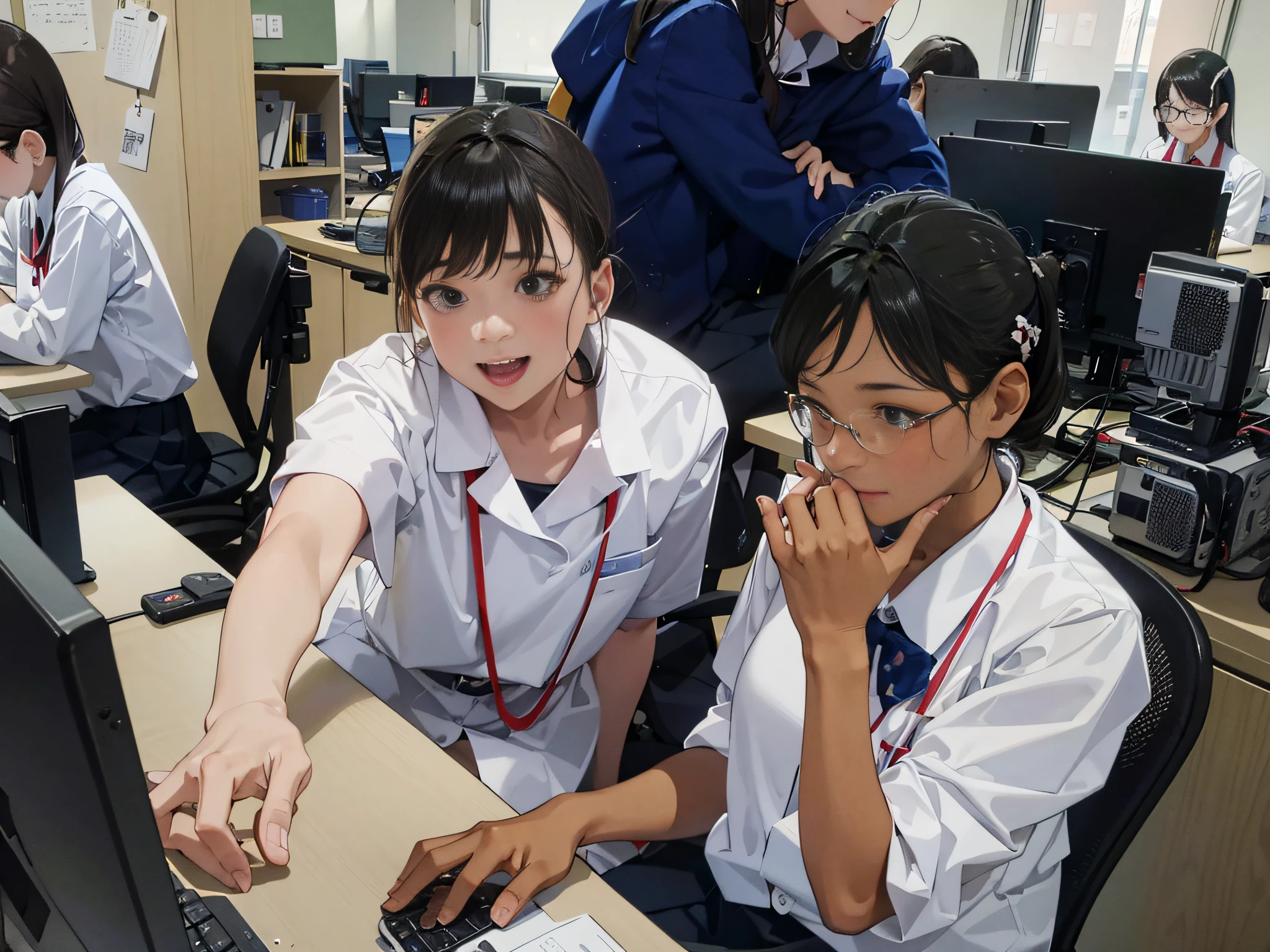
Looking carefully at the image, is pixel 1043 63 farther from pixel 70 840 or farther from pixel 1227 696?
pixel 70 840

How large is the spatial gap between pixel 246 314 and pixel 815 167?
1325 millimetres

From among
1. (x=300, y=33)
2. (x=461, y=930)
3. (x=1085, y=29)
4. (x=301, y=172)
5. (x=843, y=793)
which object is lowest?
(x=461, y=930)

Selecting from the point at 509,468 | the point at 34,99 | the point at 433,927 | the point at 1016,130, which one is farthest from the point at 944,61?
the point at 433,927

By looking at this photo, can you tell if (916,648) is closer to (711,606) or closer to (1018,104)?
(711,606)

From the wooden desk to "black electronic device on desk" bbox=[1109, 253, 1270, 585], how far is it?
1870 mm

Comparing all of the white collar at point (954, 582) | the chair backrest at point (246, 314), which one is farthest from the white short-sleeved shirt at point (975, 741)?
the chair backrest at point (246, 314)

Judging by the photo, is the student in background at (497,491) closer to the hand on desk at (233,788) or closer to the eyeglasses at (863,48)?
the hand on desk at (233,788)

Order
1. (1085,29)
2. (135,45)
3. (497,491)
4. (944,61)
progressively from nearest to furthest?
(497,491) < (135,45) < (944,61) < (1085,29)

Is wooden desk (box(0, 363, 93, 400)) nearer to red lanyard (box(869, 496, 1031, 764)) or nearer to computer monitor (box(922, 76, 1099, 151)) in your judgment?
red lanyard (box(869, 496, 1031, 764))

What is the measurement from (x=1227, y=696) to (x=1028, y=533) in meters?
0.55

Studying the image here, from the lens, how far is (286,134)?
417cm

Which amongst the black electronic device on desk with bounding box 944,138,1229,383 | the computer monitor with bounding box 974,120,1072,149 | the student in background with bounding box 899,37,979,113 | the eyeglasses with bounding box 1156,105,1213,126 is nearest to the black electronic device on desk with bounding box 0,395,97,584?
the black electronic device on desk with bounding box 944,138,1229,383

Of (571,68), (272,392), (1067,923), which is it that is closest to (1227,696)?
(1067,923)

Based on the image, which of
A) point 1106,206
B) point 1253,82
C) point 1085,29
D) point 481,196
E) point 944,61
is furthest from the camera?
point 1085,29
